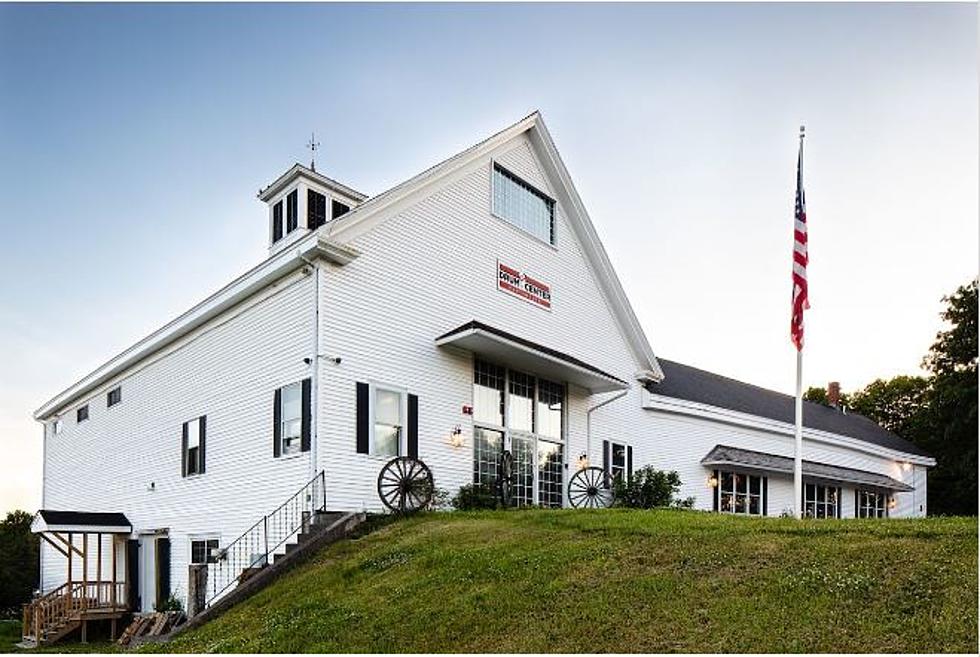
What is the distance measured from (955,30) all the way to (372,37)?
926cm

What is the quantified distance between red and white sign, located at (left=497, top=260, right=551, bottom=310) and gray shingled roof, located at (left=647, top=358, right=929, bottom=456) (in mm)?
5679

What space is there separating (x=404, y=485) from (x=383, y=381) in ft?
6.42

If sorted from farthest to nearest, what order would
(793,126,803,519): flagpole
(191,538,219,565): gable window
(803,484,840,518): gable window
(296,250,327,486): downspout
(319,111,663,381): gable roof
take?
(803,484,840,518): gable window < (191,538,219,565): gable window < (319,111,663,381): gable roof < (296,250,327,486): downspout < (793,126,803,519): flagpole

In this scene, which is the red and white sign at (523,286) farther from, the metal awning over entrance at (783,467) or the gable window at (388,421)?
the metal awning over entrance at (783,467)

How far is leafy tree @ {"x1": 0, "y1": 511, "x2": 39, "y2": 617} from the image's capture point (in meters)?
32.1

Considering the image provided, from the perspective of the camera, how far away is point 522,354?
18.6m

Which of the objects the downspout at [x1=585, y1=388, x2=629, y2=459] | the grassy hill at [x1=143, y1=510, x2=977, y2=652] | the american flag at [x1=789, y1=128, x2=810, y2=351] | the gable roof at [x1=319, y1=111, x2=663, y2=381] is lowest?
the grassy hill at [x1=143, y1=510, x2=977, y2=652]

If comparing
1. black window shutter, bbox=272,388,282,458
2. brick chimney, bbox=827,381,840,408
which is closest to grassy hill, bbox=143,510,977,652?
black window shutter, bbox=272,388,282,458

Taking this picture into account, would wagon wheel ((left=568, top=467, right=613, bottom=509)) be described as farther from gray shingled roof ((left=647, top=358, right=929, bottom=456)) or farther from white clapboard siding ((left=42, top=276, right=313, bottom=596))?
white clapboard siding ((left=42, top=276, right=313, bottom=596))

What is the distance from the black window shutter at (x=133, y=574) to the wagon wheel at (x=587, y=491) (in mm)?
10170

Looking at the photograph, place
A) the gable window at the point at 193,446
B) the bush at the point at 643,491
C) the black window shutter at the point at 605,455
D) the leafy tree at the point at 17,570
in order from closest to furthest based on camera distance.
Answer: the gable window at the point at 193,446 → the bush at the point at 643,491 → the black window shutter at the point at 605,455 → the leafy tree at the point at 17,570

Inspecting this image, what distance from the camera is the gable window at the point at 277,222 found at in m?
22.7

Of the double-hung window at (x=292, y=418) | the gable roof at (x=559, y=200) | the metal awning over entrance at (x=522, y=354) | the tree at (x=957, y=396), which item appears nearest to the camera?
the double-hung window at (x=292, y=418)

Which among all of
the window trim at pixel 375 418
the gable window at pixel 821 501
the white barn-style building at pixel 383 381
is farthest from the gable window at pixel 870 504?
the window trim at pixel 375 418
